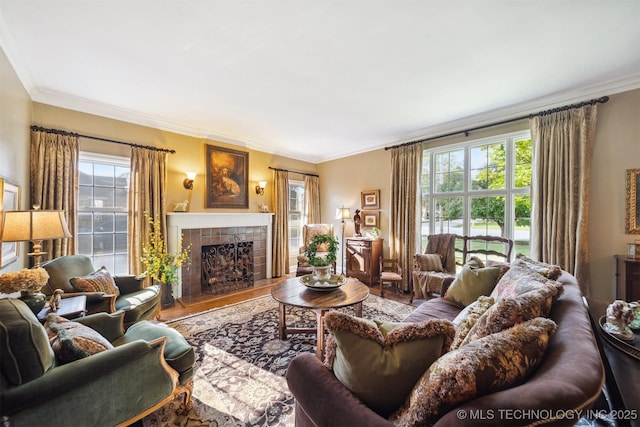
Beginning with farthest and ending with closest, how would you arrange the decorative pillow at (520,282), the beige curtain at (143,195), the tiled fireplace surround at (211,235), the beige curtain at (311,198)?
the beige curtain at (311,198), the tiled fireplace surround at (211,235), the beige curtain at (143,195), the decorative pillow at (520,282)

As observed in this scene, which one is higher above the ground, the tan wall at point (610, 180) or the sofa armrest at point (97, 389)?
the tan wall at point (610, 180)

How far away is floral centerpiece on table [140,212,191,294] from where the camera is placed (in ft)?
10.8

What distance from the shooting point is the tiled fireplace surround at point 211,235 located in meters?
3.81

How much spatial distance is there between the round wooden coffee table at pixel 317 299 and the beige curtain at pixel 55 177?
2695 millimetres

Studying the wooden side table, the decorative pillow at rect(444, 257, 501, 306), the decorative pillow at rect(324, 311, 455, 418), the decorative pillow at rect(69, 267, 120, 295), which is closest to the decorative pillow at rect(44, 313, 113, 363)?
the wooden side table

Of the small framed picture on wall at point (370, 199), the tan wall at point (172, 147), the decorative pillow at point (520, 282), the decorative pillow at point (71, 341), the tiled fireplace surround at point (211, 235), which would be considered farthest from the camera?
the small framed picture on wall at point (370, 199)

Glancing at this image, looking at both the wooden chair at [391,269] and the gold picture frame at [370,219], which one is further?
the gold picture frame at [370,219]

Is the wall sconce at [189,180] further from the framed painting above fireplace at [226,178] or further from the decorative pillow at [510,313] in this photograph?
the decorative pillow at [510,313]

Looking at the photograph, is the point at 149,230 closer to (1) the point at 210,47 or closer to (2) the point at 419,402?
(1) the point at 210,47

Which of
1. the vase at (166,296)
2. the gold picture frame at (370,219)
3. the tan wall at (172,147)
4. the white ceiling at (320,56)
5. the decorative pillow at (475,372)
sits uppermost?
the white ceiling at (320,56)

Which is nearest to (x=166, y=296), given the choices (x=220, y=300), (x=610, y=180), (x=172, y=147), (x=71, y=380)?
(x=220, y=300)

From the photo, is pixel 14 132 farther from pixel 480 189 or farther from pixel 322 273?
pixel 480 189

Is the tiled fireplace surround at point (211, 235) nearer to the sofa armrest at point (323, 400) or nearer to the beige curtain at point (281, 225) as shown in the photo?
the beige curtain at point (281, 225)

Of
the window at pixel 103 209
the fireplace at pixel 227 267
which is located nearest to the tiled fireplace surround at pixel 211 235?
the fireplace at pixel 227 267
